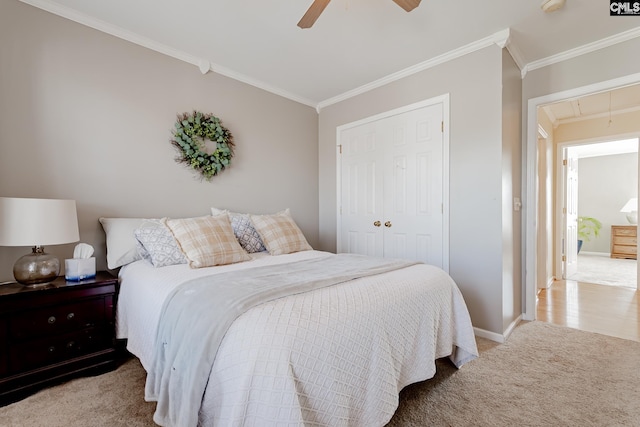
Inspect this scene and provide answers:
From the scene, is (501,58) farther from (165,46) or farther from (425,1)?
(165,46)

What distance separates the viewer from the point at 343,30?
7.98 feet

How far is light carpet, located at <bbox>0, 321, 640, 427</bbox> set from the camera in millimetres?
1511

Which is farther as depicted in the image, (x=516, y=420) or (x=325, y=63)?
(x=325, y=63)

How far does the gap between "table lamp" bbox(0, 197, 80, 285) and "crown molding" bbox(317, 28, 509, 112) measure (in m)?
2.99

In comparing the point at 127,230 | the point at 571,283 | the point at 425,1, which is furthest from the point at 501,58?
the point at 571,283

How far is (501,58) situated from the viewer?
8.11 feet

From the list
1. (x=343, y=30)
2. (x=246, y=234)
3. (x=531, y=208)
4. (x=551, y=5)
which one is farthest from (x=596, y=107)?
(x=246, y=234)

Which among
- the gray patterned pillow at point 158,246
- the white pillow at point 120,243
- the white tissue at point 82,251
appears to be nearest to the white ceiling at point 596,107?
the gray patterned pillow at point 158,246

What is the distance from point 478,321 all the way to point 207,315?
2438mm

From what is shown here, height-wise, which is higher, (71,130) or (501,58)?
(501,58)

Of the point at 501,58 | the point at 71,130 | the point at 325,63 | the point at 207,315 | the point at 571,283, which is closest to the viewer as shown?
the point at 207,315

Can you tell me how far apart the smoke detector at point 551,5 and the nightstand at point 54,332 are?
3.55 metres

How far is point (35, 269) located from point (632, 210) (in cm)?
999

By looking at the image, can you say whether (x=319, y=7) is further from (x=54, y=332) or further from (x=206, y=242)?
(x=54, y=332)
